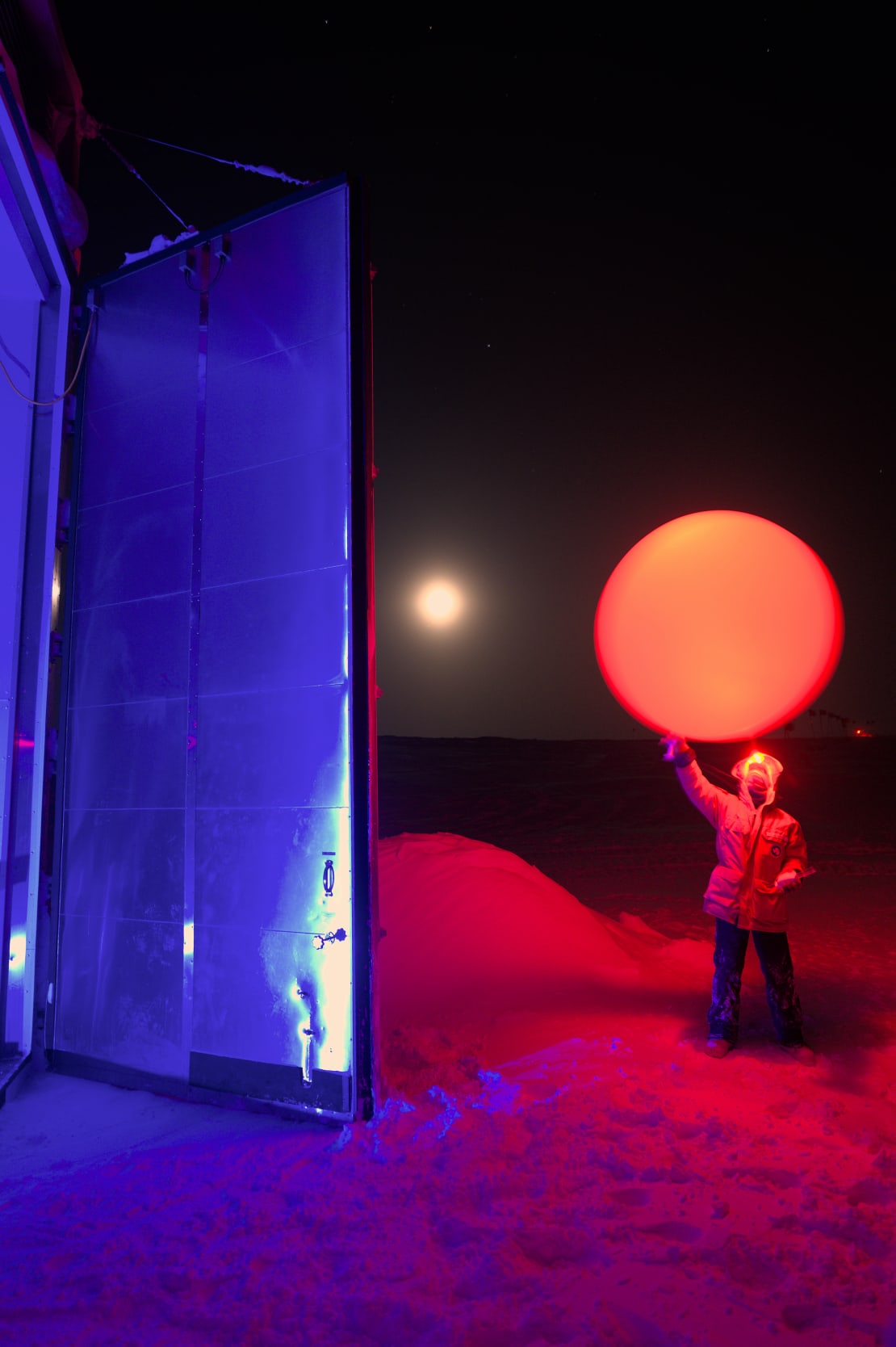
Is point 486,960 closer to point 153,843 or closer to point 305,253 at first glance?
point 153,843

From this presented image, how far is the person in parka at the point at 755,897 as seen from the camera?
4438mm

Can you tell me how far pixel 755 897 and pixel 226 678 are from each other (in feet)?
11.0

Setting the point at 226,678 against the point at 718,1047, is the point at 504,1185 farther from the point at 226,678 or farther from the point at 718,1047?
the point at 226,678

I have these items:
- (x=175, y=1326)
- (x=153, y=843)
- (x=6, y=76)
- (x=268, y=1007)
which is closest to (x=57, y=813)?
(x=153, y=843)

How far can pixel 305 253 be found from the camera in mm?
4293

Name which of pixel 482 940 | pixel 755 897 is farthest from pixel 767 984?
pixel 482 940

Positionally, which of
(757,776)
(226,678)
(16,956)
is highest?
(226,678)

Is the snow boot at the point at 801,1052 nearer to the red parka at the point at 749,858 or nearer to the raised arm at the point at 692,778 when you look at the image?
the red parka at the point at 749,858

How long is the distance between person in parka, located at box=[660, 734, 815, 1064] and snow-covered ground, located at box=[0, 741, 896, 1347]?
0.24 metres

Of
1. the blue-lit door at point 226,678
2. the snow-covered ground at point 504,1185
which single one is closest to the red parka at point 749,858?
the snow-covered ground at point 504,1185

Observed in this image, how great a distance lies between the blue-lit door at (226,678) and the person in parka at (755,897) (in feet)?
7.06

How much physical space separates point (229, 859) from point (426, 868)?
3399 mm

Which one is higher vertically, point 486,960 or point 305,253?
point 305,253

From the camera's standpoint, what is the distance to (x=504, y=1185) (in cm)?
304
